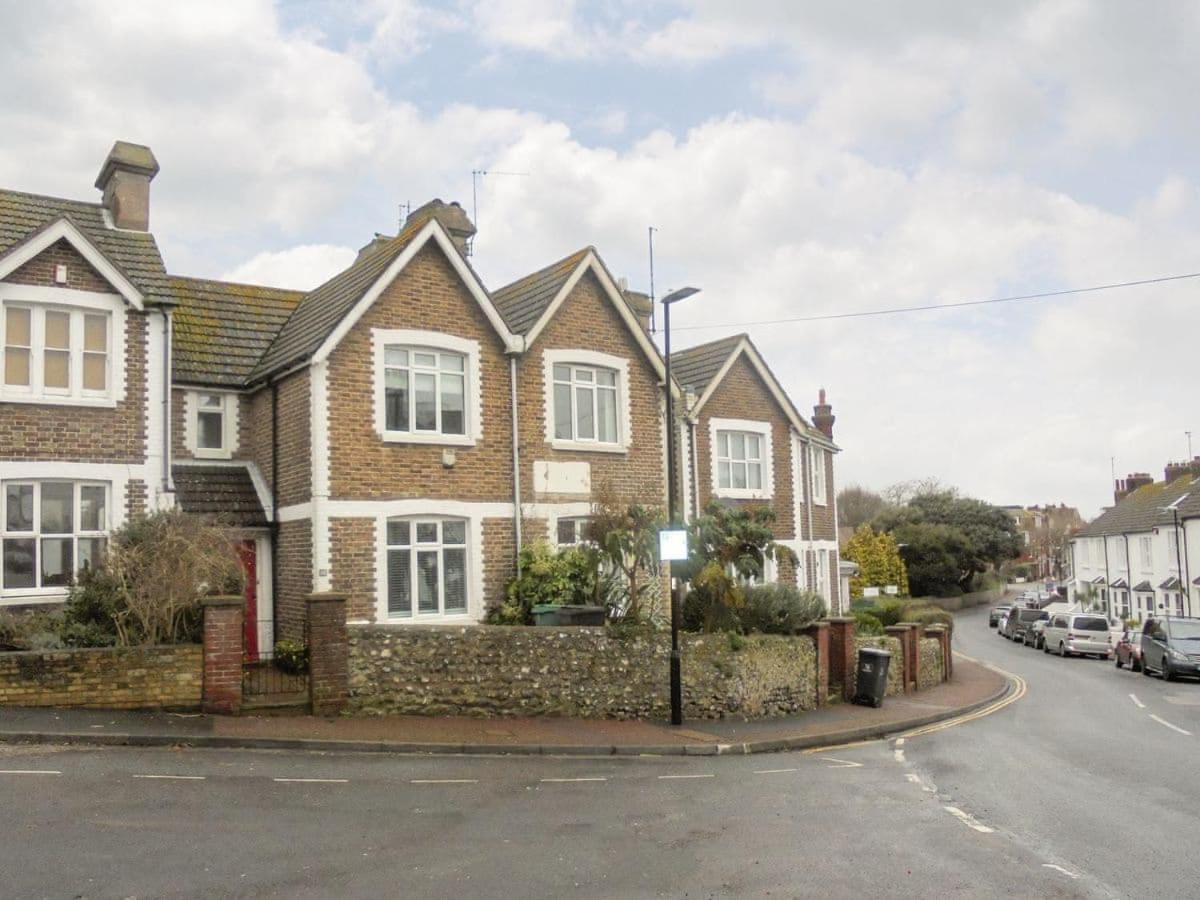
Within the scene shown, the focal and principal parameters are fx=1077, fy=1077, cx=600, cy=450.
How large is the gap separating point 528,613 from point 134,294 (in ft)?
28.6

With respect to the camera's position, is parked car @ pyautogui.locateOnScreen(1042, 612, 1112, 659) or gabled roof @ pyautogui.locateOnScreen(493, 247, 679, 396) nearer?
gabled roof @ pyautogui.locateOnScreen(493, 247, 679, 396)

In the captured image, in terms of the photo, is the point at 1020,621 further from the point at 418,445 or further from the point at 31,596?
the point at 31,596

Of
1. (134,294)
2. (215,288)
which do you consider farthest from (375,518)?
(215,288)

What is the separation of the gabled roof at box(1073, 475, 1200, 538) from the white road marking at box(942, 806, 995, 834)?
154 feet

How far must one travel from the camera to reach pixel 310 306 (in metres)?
22.2

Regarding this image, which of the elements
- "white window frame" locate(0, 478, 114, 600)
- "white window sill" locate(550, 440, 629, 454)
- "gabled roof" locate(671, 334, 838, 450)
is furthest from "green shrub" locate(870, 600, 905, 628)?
"white window frame" locate(0, 478, 114, 600)

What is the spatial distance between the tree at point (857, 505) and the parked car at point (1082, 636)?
2388 inches

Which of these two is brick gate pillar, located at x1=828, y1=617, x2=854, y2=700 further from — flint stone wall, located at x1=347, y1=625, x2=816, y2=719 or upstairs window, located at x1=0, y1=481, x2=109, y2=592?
upstairs window, located at x1=0, y1=481, x2=109, y2=592

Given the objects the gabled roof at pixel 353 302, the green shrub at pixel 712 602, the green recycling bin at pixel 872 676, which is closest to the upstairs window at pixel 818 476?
the green recycling bin at pixel 872 676

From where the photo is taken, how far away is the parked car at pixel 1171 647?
32.1 m

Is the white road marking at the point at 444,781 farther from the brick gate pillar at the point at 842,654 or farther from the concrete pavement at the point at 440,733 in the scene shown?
→ the brick gate pillar at the point at 842,654

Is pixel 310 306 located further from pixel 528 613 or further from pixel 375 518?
pixel 528 613

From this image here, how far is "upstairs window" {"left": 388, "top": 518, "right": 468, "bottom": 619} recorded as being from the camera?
1909 cm

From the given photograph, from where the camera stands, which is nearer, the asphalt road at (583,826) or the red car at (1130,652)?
the asphalt road at (583,826)
